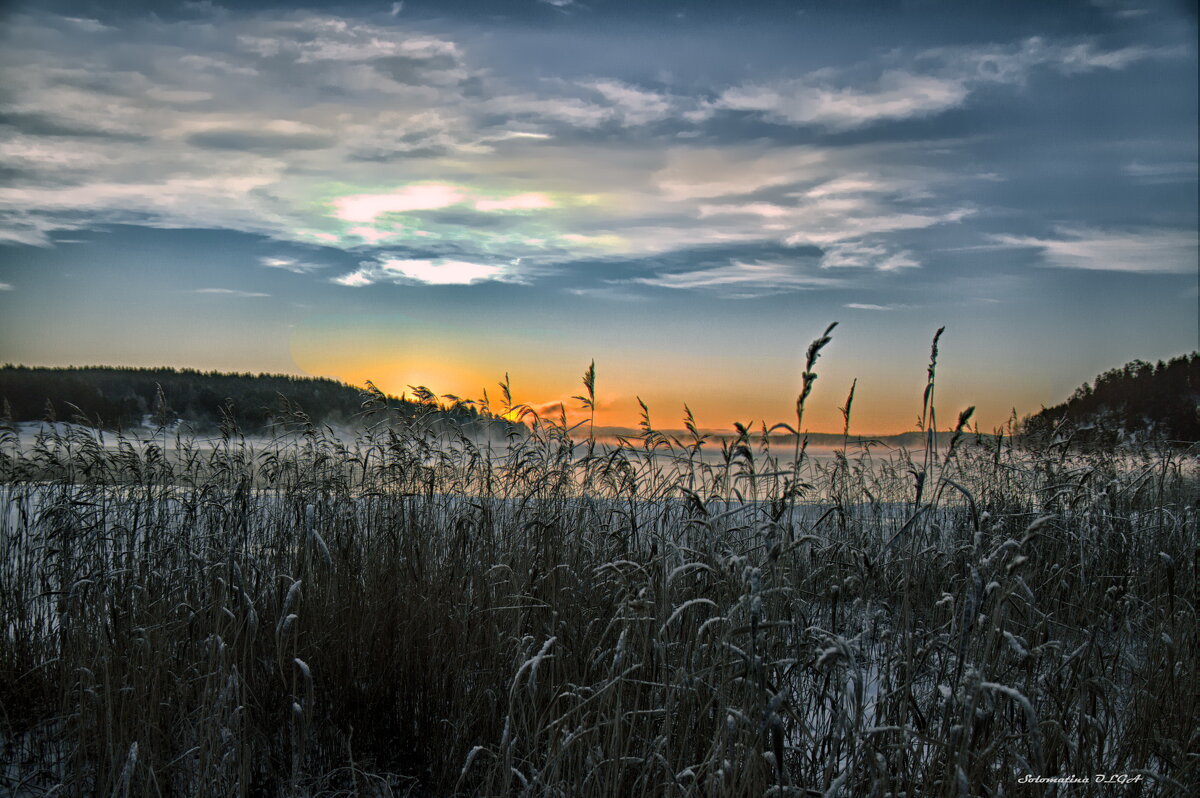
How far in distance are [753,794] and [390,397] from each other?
4.38 m

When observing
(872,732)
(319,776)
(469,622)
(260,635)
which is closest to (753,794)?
(872,732)

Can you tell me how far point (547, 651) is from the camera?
3494 mm

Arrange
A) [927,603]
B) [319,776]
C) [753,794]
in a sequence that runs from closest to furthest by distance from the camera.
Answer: [753,794] → [319,776] → [927,603]

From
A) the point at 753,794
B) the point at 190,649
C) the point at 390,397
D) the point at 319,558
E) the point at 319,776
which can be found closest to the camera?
the point at 753,794

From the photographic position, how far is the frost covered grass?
2721 mm

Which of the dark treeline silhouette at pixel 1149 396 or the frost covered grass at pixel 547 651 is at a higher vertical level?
the dark treeline silhouette at pixel 1149 396

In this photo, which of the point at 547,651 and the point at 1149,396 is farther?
the point at 1149,396

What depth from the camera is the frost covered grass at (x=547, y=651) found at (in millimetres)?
2721

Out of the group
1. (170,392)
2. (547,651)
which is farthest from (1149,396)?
(170,392)

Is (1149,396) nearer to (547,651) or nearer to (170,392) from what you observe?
(547,651)

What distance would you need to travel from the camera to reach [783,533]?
280 cm

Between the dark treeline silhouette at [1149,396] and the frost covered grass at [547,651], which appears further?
the dark treeline silhouette at [1149,396]

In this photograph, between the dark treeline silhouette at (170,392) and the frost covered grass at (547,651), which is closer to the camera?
the frost covered grass at (547,651)

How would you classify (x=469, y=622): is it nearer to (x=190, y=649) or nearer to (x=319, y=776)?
(x=319, y=776)
